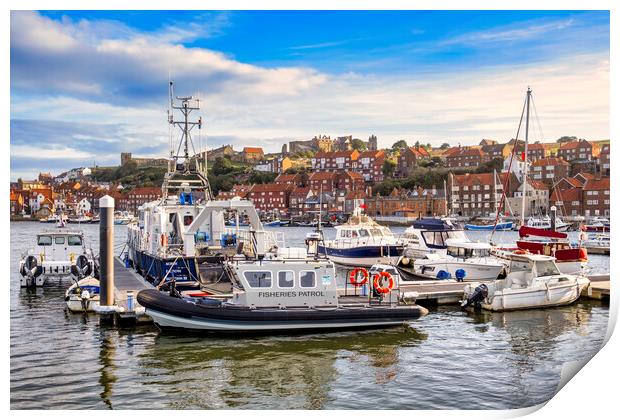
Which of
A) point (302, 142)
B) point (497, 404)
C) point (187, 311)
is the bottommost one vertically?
point (497, 404)

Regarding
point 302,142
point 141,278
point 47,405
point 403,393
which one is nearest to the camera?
point 47,405

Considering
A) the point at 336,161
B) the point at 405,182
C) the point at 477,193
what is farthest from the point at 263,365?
the point at 336,161

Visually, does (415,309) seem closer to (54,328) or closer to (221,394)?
(221,394)

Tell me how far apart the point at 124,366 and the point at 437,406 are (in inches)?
210

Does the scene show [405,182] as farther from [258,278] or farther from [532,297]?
[258,278]

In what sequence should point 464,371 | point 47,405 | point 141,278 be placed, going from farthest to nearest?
point 141,278
point 464,371
point 47,405

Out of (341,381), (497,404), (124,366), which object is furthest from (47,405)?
(497,404)

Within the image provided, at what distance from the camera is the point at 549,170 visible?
83.6 metres

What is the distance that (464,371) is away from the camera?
10.8m

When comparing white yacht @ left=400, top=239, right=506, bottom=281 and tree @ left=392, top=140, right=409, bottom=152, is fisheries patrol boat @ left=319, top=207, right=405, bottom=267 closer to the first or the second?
white yacht @ left=400, top=239, right=506, bottom=281

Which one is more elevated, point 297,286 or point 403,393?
point 297,286

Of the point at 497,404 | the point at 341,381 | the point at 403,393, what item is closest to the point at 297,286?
the point at 341,381

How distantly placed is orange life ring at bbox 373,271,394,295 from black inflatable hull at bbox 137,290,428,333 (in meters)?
0.84

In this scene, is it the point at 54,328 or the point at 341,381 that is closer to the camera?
the point at 341,381
